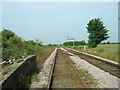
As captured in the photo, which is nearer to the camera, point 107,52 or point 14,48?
point 14,48

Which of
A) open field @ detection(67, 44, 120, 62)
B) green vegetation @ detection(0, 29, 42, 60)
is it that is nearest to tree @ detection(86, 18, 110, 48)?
open field @ detection(67, 44, 120, 62)

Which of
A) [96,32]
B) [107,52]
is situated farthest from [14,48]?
[96,32]

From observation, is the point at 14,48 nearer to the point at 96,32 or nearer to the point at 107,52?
the point at 107,52

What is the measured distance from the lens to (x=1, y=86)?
3.90 metres

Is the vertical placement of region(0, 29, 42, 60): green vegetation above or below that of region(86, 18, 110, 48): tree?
below

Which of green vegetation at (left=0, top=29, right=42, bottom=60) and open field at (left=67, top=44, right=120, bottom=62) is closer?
green vegetation at (left=0, top=29, right=42, bottom=60)

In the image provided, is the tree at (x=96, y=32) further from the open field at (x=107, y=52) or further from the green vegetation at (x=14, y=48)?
the green vegetation at (x=14, y=48)

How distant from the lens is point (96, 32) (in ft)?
121

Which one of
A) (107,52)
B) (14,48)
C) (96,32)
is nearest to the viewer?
(14,48)

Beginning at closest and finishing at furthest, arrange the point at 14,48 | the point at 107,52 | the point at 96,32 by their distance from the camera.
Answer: the point at 14,48
the point at 107,52
the point at 96,32

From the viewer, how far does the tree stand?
3653cm

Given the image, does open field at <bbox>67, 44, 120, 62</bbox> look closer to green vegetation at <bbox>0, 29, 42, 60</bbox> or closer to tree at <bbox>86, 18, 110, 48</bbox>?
tree at <bbox>86, 18, 110, 48</bbox>

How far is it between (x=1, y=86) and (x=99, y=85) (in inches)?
168

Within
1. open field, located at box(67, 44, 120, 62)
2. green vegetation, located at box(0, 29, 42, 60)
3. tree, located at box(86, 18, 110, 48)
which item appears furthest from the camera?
tree, located at box(86, 18, 110, 48)
